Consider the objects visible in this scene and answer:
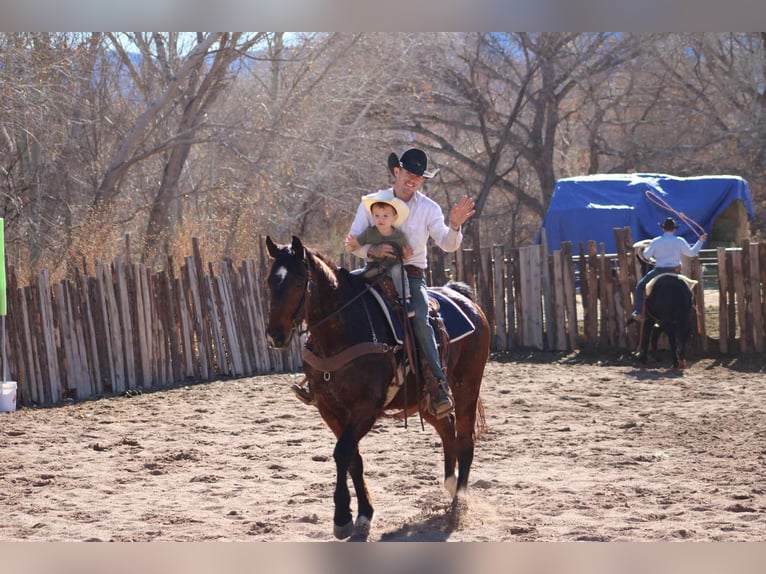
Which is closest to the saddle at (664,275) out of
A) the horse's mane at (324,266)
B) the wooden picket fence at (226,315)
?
the wooden picket fence at (226,315)

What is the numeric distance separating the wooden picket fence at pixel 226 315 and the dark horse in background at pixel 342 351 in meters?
6.73

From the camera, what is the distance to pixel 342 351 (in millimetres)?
5660

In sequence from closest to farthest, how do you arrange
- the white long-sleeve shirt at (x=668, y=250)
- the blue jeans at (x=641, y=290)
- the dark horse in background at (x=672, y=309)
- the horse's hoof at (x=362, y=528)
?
the horse's hoof at (x=362, y=528)
the dark horse in background at (x=672, y=309)
the white long-sleeve shirt at (x=668, y=250)
the blue jeans at (x=641, y=290)

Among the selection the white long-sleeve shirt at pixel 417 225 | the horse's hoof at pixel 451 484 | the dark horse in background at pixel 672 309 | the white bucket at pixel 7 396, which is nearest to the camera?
the white long-sleeve shirt at pixel 417 225

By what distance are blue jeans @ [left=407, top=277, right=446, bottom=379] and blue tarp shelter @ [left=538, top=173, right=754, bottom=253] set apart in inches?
566

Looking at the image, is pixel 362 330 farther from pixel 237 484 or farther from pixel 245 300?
pixel 245 300

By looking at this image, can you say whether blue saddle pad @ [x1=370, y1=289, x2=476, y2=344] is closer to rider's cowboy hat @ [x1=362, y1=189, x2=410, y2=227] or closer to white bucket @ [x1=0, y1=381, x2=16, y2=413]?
rider's cowboy hat @ [x1=362, y1=189, x2=410, y2=227]

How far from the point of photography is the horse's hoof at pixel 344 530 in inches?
214

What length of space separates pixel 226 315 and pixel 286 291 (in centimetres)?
789

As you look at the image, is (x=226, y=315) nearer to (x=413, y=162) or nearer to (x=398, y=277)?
(x=398, y=277)

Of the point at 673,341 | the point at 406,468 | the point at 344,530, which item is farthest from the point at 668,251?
the point at 344,530

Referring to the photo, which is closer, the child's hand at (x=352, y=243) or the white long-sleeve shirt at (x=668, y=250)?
the child's hand at (x=352, y=243)

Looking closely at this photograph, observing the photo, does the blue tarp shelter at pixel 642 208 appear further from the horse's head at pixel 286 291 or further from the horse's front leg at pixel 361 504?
the horse's head at pixel 286 291

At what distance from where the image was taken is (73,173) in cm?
1938
